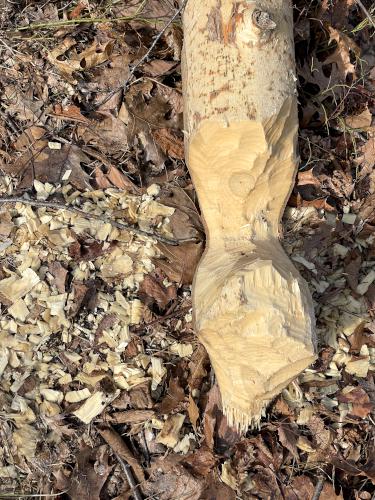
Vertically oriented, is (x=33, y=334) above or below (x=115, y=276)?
below

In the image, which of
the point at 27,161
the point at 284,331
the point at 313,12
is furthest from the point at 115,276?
the point at 313,12

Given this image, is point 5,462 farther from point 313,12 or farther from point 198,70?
point 313,12

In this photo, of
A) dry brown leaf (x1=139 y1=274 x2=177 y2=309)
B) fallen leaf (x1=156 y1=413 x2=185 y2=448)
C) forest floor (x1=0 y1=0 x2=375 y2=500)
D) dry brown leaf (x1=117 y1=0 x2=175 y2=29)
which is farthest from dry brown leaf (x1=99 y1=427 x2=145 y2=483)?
dry brown leaf (x1=117 y1=0 x2=175 y2=29)

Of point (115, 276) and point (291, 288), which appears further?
point (115, 276)

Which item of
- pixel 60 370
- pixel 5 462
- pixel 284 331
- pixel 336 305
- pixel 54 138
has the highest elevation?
pixel 54 138

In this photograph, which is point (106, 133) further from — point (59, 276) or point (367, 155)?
point (367, 155)

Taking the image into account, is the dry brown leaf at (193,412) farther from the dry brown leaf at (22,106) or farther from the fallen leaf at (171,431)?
the dry brown leaf at (22,106)

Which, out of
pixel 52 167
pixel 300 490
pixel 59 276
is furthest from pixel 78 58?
pixel 300 490
